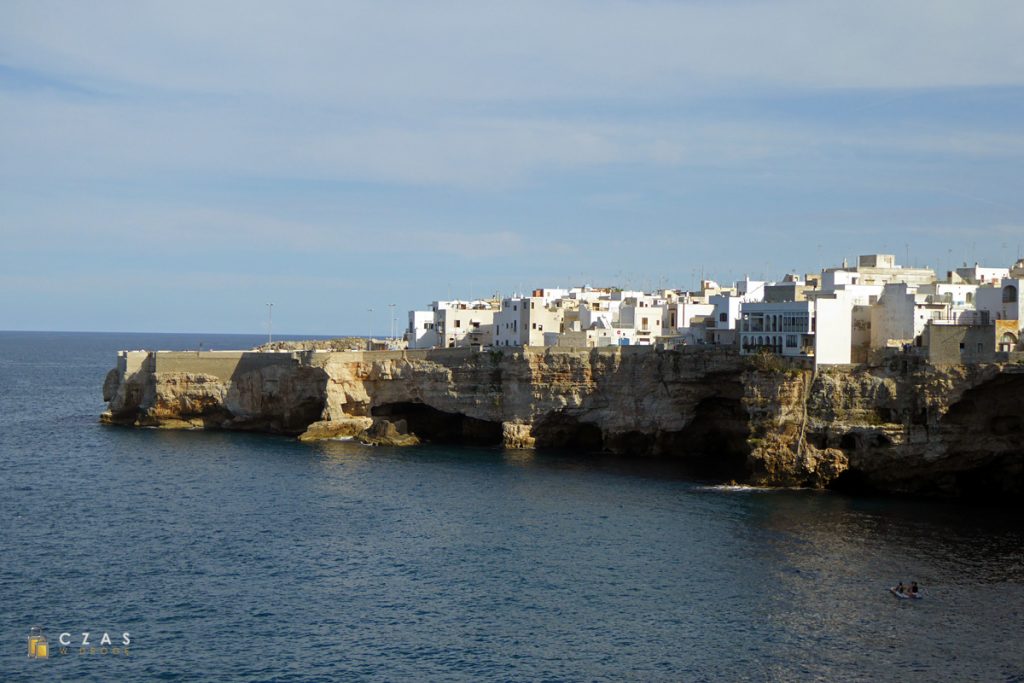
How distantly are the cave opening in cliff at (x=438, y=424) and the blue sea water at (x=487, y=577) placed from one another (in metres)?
18.2

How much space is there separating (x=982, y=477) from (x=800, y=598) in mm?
27127

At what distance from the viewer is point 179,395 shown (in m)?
99.2

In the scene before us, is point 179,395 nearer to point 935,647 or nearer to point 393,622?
point 393,622

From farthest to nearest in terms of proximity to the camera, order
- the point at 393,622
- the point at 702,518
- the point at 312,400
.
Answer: the point at 312,400 → the point at 702,518 → the point at 393,622

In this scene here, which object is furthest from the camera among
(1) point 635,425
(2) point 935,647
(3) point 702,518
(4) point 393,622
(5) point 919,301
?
(1) point 635,425

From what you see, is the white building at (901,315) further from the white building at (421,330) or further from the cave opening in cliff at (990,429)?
the white building at (421,330)

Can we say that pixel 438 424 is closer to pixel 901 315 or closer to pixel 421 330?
pixel 421 330

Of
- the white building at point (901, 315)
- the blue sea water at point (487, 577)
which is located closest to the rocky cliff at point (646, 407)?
the blue sea water at point (487, 577)

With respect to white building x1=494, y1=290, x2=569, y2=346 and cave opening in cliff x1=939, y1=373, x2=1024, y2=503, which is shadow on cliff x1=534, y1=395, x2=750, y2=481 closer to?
white building x1=494, y1=290, x2=569, y2=346

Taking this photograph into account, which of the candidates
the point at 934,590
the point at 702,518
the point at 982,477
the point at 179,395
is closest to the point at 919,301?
the point at 982,477

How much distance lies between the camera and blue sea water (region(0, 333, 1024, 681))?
4016 cm

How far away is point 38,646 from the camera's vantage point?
132ft

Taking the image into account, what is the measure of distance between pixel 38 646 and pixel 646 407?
5352 centimetres

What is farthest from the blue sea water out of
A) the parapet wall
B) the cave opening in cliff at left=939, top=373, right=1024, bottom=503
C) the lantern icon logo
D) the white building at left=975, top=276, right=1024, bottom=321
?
the parapet wall
